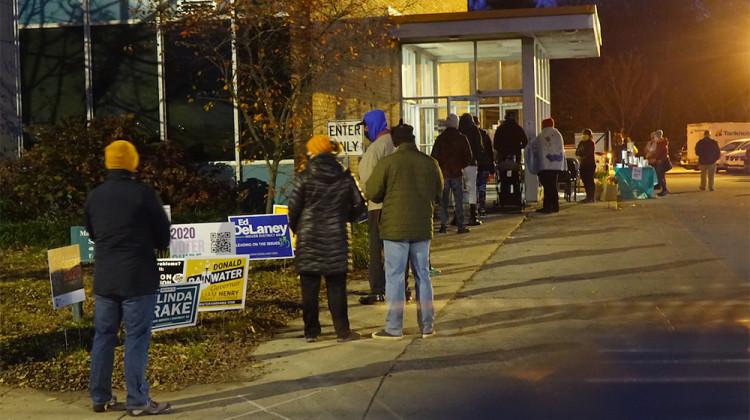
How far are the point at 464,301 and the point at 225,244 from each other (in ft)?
8.51

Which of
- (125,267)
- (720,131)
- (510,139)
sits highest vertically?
(720,131)

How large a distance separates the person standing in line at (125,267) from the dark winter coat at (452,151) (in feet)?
28.0

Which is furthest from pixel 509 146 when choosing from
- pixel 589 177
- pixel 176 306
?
pixel 176 306

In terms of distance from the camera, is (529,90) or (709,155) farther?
(709,155)

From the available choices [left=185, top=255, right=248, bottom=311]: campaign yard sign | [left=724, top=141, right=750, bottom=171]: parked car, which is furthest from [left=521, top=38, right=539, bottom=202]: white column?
[left=724, top=141, right=750, bottom=171]: parked car

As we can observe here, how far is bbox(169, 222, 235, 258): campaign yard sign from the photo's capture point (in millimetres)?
9812

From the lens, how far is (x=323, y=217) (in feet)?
26.9

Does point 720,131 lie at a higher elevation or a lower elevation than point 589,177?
higher

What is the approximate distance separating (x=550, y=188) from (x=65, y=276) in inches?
487

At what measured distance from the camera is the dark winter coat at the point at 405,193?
8.33 m

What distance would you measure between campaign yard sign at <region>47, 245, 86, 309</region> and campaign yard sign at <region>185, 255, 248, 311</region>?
3.22 ft

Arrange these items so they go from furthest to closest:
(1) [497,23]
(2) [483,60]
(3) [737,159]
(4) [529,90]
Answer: (3) [737,159]
(2) [483,60]
(4) [529,90]
(1) [497,23]

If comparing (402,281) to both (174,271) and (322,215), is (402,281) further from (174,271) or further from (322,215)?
(174,271)

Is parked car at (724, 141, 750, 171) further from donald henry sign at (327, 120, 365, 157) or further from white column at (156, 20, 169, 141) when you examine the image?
donald henry sign at (327, 120, 365, 157)
